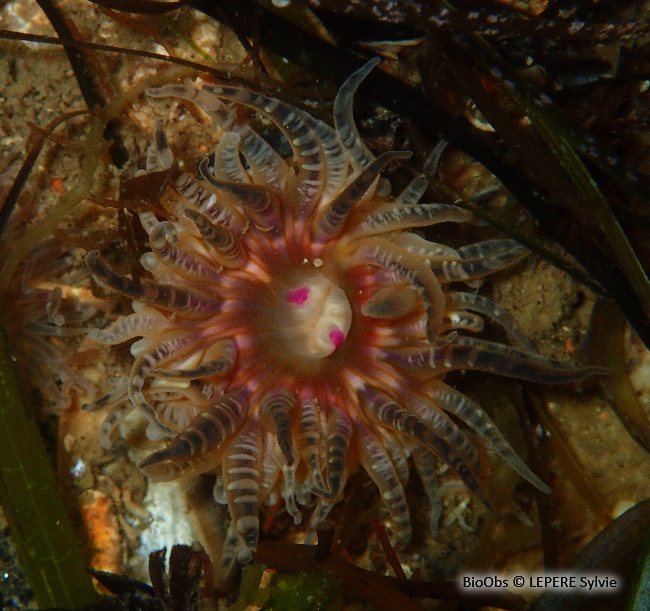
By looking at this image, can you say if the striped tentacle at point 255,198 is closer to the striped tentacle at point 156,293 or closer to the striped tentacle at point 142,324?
the striped tentacle at point 156,293

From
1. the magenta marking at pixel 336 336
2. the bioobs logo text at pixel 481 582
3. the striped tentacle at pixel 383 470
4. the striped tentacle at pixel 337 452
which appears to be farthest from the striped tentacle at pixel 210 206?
the bioobs logo text at pixel 481 582

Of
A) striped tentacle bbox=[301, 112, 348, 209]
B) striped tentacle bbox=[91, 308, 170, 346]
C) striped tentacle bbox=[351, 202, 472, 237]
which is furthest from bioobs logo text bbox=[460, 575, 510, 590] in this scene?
striped tentacle bbox=[301, 112, 348, 209]

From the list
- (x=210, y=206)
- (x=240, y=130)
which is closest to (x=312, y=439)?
(x=210, y=206)

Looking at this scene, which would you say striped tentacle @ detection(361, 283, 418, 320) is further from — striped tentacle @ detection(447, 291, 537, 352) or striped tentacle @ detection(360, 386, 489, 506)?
striped tentacle @ detection(360, 386, 489, 506)

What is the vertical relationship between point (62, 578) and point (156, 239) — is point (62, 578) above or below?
below

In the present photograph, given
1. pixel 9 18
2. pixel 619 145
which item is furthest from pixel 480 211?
pixel 9 18

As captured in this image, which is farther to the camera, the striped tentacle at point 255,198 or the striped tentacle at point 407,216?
the striped tentacle at point 407,216

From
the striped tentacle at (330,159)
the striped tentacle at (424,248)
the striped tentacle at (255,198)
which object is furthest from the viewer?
the striped tentacle at (424,248)

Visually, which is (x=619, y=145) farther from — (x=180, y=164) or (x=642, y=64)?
(x=180, y=164)

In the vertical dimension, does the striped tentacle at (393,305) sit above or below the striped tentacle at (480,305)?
above
